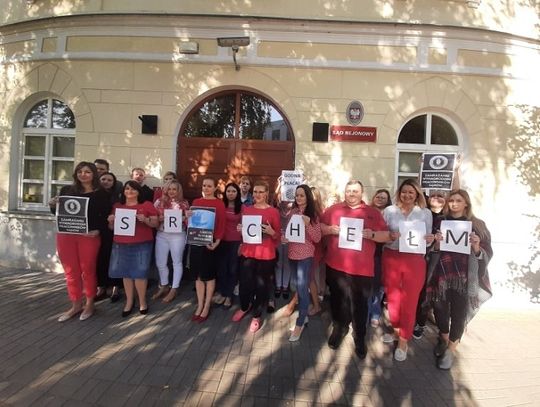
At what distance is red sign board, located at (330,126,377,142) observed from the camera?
6102 mm

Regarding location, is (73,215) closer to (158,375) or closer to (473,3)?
(158,375)

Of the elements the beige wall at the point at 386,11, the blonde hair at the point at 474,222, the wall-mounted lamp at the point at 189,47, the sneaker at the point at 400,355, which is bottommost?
the sneaker at the point at 400,355

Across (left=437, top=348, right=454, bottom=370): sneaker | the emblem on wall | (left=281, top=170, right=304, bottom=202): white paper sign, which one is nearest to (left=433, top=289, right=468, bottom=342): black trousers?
(left=437, top=348, right=454, bottom=370): sneaker

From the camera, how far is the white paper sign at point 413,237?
3.58 metres

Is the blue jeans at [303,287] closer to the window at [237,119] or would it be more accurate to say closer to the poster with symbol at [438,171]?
the poster with symbol at [438,171]

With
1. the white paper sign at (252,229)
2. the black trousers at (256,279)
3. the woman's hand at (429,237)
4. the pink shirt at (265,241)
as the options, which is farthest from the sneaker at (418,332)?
the white paper sign at (252,229)

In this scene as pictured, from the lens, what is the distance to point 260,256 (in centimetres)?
421

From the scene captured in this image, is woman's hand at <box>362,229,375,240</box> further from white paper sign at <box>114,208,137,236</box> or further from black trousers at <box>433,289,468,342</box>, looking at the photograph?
white paper sign at <box>114,208,137,236</box>

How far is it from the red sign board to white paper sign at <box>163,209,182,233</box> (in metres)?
3.19

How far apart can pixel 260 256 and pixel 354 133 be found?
3199 mm

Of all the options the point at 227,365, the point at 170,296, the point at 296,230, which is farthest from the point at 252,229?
the point at 170,296

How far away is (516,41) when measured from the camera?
6.14 meters

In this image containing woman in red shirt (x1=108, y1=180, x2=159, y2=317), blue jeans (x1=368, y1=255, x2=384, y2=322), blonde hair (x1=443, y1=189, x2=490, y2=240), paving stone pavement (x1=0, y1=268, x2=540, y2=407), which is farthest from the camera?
blue jeans (x1=368, y1=255, x2=384, y2=322)

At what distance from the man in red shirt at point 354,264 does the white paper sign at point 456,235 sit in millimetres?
641
